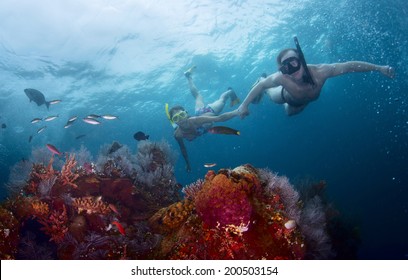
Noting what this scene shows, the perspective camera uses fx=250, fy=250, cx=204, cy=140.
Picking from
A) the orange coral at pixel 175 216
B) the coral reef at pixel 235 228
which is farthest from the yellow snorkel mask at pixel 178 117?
the coral reef at pixel 235 228

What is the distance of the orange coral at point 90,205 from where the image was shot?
552 centimetres

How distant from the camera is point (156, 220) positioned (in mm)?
5410

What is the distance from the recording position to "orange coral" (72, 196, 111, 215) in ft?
18.1

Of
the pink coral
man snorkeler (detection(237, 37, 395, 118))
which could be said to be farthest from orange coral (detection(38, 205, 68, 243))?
man snorkeler (detection(237, 37, 395, 118))

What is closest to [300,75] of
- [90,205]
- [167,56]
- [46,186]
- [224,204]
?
→ [224,204]

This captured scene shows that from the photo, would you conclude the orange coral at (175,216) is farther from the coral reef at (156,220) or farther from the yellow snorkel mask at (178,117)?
the yellow snorkel mask at (178,117)

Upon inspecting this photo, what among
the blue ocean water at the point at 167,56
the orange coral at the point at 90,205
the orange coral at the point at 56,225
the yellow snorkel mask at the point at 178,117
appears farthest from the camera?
the blue ocean water at the point at 167,56

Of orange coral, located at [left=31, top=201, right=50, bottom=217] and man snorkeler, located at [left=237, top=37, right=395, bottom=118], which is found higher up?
man snorkeler, located at [left=237, top=37, right=395, bottom=118]

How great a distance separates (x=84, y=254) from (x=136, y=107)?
110ft

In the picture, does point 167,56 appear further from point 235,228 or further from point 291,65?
point 235,228

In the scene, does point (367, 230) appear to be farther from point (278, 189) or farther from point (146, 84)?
point (278, 189)

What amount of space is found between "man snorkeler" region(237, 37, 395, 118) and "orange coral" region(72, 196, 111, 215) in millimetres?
4659

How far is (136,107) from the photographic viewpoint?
3688 centimetres

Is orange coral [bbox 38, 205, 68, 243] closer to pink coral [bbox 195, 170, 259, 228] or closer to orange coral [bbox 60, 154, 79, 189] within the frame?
orange coral [bbox 60, 154, 79, 189]
